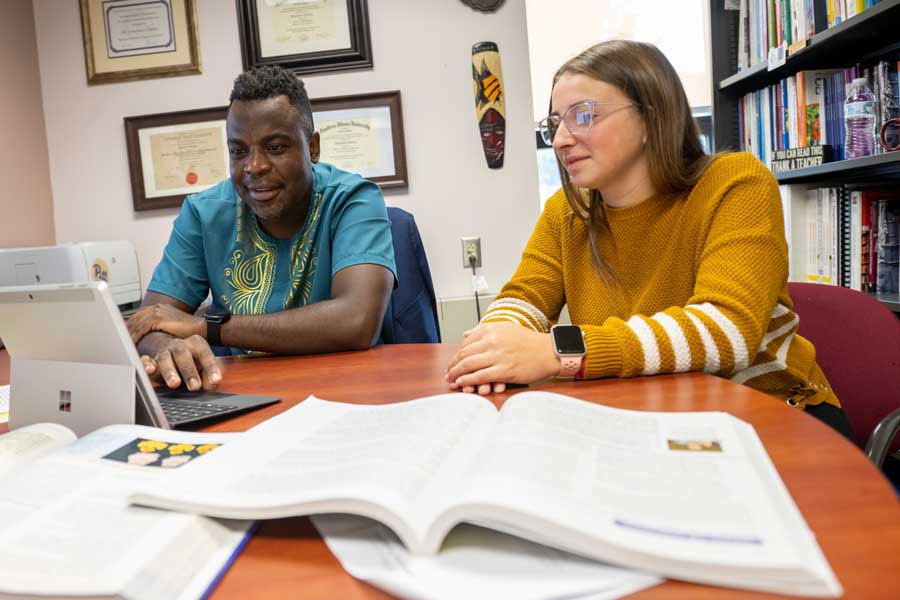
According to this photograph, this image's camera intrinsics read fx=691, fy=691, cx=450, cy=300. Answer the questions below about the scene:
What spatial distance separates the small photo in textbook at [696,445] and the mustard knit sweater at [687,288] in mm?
354

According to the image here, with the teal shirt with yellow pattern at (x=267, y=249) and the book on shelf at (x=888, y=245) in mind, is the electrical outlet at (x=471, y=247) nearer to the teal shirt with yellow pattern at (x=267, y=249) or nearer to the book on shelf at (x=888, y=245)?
the teal shirt with yellow pattern at (x=267, y=249)

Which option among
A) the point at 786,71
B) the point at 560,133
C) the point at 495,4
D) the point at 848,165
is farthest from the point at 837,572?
the point at 495,4

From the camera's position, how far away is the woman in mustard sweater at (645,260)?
38.7 inches

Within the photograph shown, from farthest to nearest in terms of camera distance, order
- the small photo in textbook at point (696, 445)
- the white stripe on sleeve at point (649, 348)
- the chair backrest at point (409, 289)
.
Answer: the chair backrest at point (409, 289) < the white stripe on sleeve at point (649, 348) < the small photo in textbook at point (696, 445)

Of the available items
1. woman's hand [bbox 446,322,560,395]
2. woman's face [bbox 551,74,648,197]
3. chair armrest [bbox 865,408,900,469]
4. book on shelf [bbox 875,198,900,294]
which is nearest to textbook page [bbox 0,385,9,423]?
woman's hand [bbox 446,322,560,395]

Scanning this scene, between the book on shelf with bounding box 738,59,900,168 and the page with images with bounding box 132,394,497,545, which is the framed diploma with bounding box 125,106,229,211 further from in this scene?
the page with images with bounding box 132,394,497,545

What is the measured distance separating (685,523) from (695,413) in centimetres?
31

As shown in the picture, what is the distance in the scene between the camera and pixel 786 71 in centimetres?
218

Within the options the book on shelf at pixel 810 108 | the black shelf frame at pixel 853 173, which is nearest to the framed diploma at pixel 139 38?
the book on shelf at pixel 810 108

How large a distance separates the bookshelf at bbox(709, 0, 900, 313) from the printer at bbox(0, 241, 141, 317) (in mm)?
2149

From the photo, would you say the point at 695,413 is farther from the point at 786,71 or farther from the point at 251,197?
the point at 786,71

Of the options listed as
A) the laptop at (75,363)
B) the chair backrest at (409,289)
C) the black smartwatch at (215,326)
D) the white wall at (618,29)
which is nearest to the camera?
the laptop at (75,363)

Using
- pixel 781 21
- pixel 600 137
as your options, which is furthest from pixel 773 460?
pixel 781 21

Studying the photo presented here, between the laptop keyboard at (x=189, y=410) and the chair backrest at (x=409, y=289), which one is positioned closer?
the laptop keyboard at (x=189, y=410)
